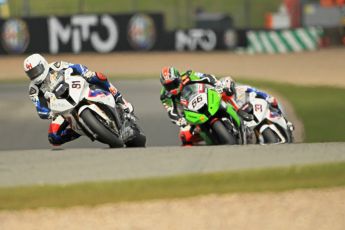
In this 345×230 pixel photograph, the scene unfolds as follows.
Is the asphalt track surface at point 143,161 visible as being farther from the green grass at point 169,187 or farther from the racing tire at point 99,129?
the racing tire at point 99,129

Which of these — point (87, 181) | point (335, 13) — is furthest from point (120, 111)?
point (335, 13)

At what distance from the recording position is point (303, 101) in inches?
653

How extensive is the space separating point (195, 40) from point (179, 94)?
71.3 feet

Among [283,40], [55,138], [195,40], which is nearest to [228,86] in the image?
[55,138]

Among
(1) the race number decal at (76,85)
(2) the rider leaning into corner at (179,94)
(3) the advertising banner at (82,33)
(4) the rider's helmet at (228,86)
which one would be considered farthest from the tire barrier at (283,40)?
(1) the race number decal at (76,85)

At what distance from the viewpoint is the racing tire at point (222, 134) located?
33.6 ft

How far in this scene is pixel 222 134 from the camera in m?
10.3

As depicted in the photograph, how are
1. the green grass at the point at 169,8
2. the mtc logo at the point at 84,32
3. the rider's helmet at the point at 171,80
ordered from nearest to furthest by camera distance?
the rider's helmet at the point at 171,80 → the mtc logo at the point at 84,32 → the green grass at the point at 169,8

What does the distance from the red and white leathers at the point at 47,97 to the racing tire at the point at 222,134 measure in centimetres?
110

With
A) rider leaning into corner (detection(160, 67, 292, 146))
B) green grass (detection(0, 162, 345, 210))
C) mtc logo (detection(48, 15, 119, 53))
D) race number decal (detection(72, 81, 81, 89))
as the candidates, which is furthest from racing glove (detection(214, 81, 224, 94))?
mtc logo (detection(48, 15, 119, 53))

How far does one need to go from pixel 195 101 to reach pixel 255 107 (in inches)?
41.5

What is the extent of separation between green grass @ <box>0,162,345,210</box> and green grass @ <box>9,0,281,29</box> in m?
31.0

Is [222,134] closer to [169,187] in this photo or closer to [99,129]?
[99,129]

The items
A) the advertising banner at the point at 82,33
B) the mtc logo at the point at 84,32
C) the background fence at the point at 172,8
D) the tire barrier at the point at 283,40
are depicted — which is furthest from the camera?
the background fence at the point at 172,8
